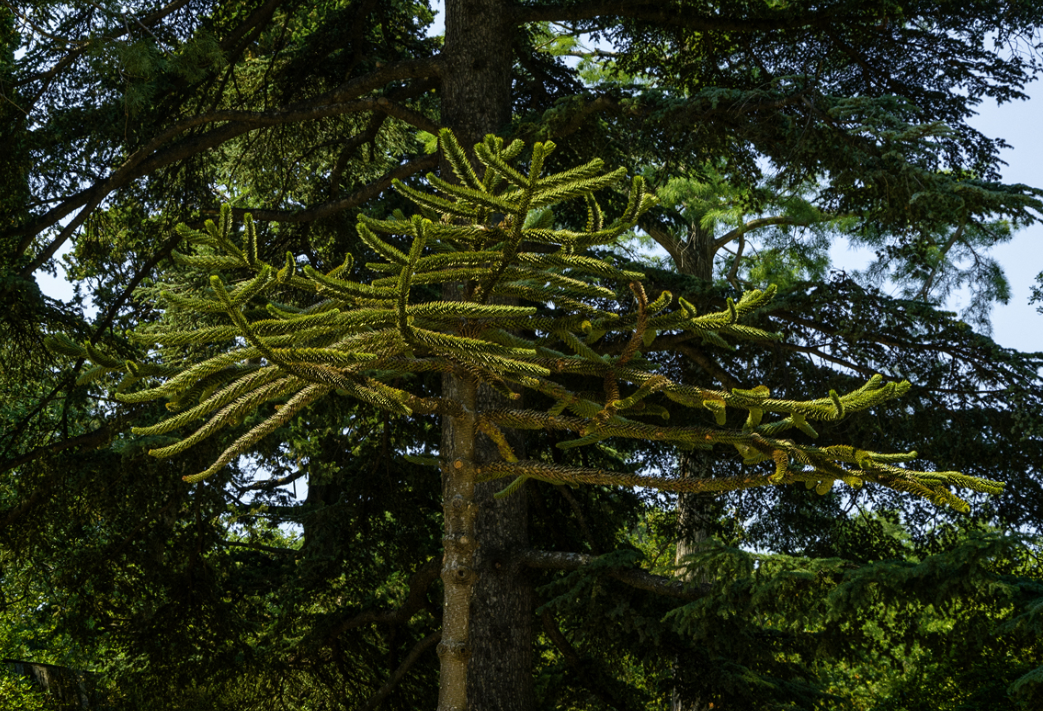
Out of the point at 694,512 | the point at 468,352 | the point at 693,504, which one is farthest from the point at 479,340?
the point at 694,512

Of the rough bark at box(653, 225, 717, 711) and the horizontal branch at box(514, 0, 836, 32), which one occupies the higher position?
the horizontal branch at box(514, 0, 836, 32)

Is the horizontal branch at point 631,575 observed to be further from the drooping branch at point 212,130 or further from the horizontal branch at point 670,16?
the horizontal branch at point 670,16

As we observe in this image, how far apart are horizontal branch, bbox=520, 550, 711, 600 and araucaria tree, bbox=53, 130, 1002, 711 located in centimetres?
330

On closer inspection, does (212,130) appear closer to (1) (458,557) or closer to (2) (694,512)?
(2) (694,512)

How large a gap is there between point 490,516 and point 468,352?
4.92m

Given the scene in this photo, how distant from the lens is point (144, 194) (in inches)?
347

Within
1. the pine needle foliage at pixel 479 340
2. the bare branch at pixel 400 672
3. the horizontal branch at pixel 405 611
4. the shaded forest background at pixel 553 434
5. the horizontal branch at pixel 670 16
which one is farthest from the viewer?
the horizontal branch at pixel 405 611

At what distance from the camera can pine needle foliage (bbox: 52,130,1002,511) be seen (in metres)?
2.50

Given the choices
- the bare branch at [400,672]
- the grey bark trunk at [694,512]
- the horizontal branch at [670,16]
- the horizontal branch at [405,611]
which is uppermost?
the horizontal branch at [670,16]

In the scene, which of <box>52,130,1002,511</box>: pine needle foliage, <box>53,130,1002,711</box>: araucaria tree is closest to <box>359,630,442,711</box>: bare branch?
<box>53,130,1002,711</box>: araucaria tree

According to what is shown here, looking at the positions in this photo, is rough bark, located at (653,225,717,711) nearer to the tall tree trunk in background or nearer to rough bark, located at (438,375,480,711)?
the tall tree trunk in background

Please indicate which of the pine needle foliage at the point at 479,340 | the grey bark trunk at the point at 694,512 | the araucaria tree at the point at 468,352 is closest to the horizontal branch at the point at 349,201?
the grey bark trunk at the point at 694,512

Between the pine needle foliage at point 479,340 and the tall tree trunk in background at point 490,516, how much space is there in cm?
334

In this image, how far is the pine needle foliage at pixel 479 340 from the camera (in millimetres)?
2504
